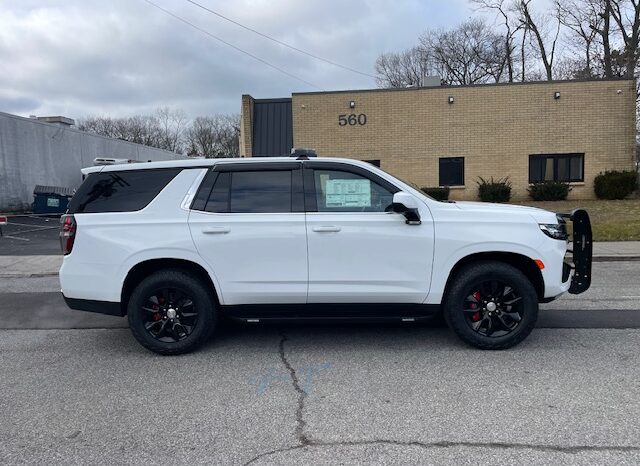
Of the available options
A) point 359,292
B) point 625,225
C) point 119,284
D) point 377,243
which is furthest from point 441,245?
point 625,225

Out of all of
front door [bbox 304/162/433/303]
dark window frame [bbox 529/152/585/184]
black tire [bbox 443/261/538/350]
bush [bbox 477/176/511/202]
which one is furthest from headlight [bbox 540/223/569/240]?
dark window frame [bbox 529/152/585/184]

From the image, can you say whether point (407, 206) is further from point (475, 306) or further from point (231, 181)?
point (231, 181)

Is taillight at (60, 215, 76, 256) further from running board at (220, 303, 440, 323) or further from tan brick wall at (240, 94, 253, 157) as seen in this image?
tan brick wall at (240, 94, 253, 157)

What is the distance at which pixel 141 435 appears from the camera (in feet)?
10.9

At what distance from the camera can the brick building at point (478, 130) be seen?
20547 millimetres

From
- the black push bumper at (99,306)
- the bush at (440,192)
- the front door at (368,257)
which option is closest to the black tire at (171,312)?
the black push bumper at (99,306)

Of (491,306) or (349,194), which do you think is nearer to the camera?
(491,306)

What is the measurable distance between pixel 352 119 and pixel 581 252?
17264 mm

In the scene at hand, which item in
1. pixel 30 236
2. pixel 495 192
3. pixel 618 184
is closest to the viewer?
pixel 30 236

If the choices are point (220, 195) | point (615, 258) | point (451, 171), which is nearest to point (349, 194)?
point (220, 195)

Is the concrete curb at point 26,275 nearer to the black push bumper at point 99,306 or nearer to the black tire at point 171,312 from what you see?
the black push bumper at point 99,306

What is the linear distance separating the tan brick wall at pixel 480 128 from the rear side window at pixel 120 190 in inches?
665

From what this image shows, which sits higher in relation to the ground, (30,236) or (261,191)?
(261,191)

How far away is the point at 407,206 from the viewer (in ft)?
14.7
